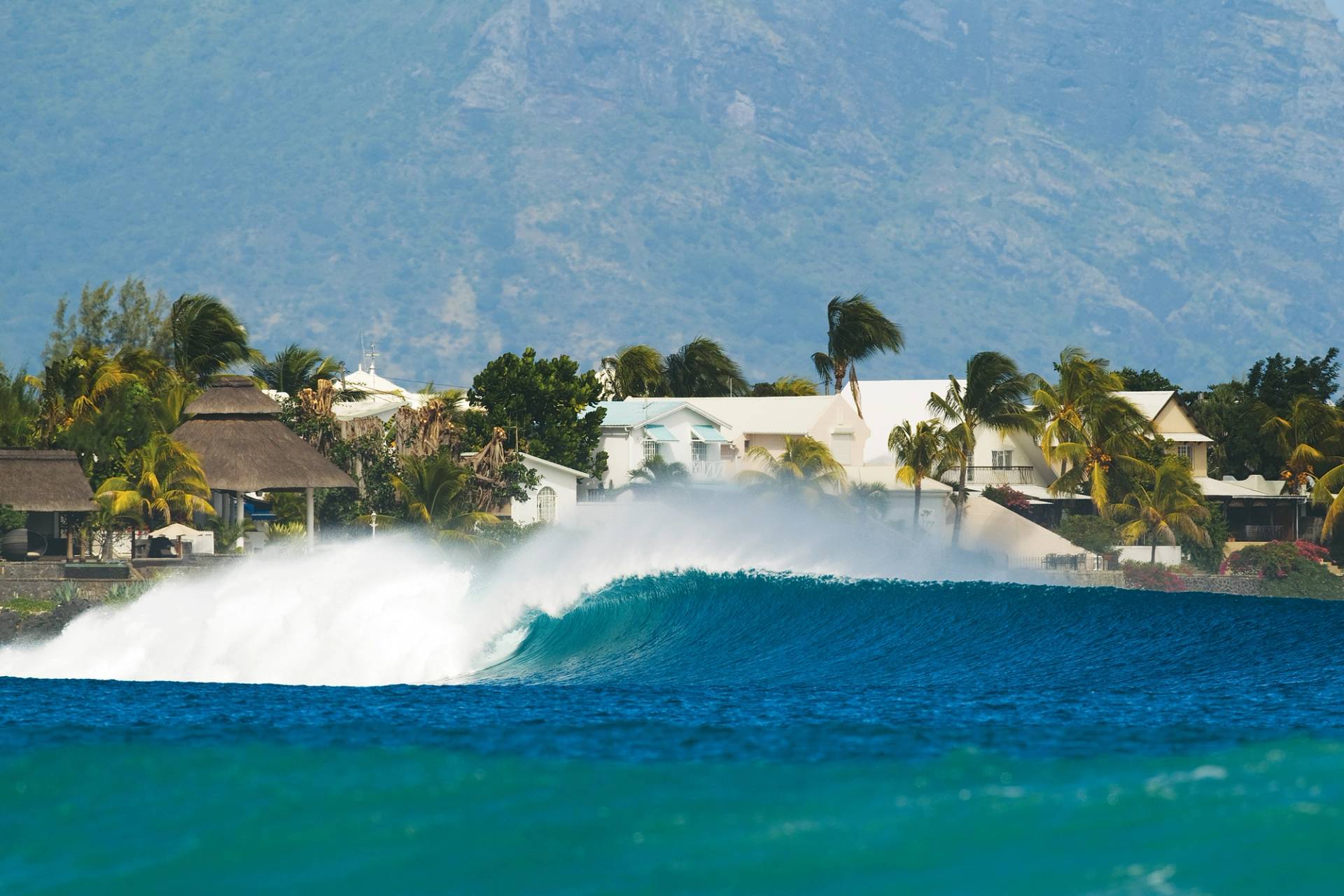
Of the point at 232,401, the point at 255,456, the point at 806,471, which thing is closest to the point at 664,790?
the point at 255,456

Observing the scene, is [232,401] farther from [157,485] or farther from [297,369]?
[297,369]

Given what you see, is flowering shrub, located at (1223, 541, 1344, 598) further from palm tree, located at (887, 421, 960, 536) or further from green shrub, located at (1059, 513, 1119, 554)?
palm tree, located at (887, 421, 960, 536)

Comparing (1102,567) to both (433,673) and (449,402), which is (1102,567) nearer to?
(449,402)

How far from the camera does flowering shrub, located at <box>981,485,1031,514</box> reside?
6831 cm

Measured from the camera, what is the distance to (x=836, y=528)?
61.5 metres

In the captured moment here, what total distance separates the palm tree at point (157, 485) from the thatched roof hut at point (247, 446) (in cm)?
127

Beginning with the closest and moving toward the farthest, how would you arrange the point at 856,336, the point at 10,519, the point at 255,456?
1. the point at 10,519
2. the point at 255,456
3. the point at 856,336

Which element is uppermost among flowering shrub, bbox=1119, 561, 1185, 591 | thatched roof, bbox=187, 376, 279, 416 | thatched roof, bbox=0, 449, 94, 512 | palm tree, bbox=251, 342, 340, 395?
palm tree, bbox=251, 342, 340, 395

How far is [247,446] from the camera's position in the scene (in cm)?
5447

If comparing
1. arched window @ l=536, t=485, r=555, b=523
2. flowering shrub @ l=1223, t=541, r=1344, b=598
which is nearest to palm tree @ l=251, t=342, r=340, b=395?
arched window @ l=536, t=485, r=555, b=523

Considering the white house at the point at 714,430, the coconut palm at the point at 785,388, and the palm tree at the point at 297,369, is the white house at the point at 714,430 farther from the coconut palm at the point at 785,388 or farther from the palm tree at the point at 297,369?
the coconut palm at the point at 785,388

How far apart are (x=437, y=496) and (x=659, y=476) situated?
1481 cm

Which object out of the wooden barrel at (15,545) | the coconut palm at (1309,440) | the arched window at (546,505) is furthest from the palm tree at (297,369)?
the coconut palm at (1309,440)

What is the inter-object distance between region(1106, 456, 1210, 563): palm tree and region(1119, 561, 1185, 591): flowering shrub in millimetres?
3238
